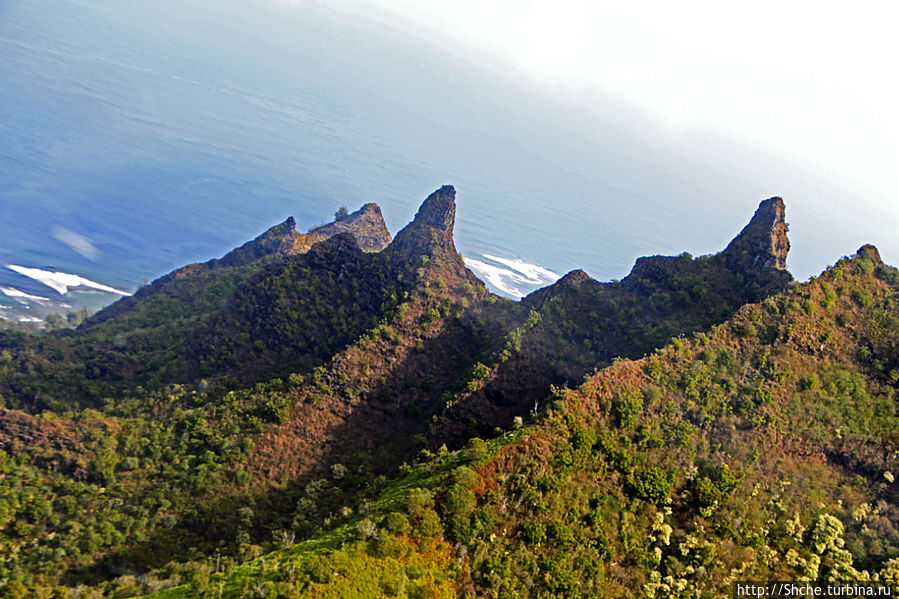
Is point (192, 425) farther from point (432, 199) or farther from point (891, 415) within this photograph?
point (891, 415)

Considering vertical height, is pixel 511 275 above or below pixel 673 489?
above

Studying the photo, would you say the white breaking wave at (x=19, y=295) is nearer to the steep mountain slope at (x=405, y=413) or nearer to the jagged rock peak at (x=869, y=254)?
the steep mountain slope at (x=405, y=413)

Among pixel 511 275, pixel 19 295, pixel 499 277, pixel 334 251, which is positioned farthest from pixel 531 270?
pixel 19 295

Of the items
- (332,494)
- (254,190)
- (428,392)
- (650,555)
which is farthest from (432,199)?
(254,190)

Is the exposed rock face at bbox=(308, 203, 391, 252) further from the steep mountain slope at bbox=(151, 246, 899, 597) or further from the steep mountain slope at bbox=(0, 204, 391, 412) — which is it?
the steep mountain slope at bbox=(151, 246, 899, 597)

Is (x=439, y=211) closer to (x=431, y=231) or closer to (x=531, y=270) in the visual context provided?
(x=431, y=231)

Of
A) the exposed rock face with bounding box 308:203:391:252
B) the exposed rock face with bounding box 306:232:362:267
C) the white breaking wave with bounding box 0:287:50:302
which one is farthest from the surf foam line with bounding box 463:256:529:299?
the white breaking wave with bounding box 0:287:50:302

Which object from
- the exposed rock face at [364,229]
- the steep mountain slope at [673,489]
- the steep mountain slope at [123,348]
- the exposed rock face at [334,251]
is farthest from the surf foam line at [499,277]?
the steep mountain slope at [673,489]
